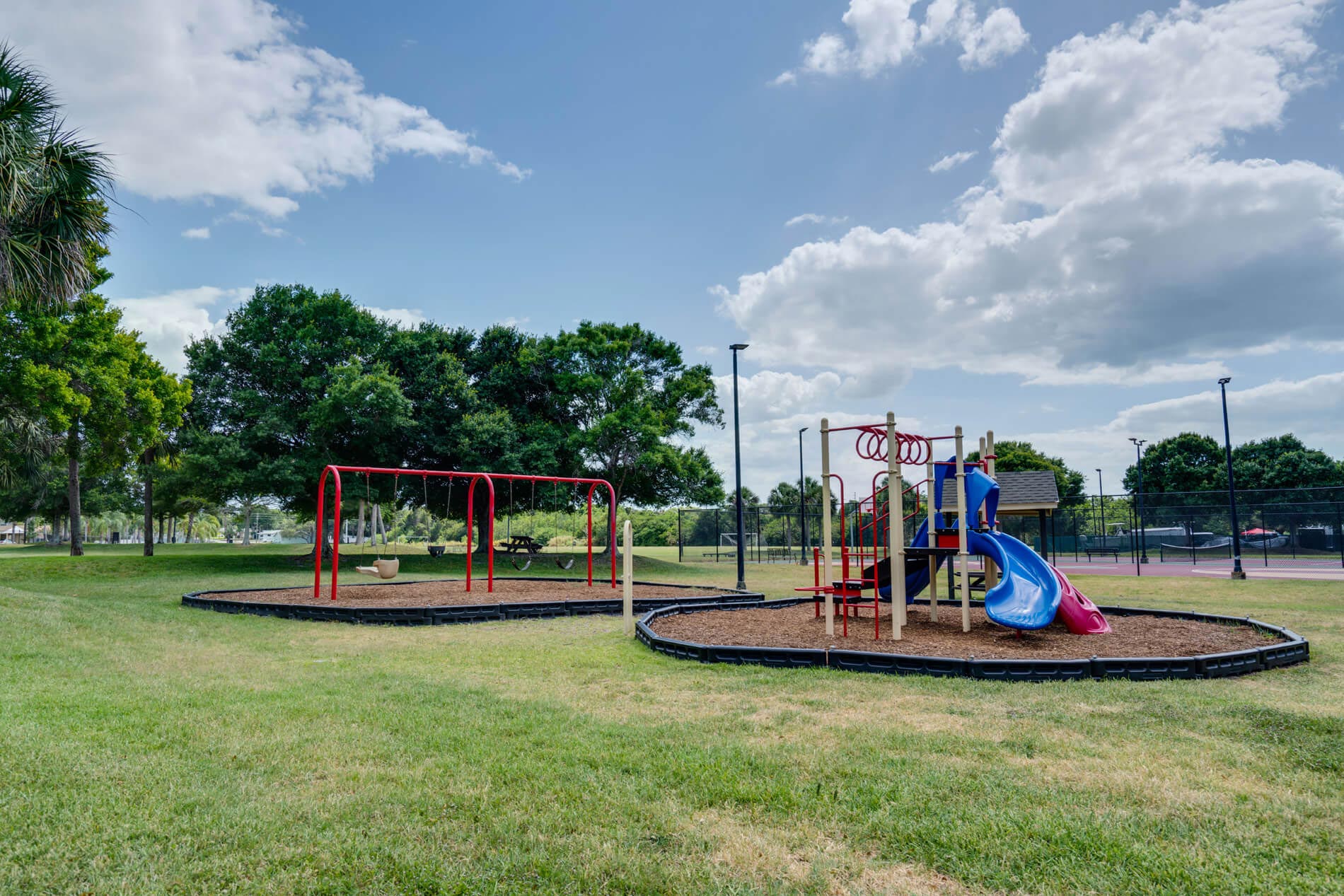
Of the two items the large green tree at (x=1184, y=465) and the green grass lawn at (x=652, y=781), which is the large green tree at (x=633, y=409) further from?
the large green tree at (x=1184, y=465)

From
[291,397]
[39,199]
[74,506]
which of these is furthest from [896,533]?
[74,506]

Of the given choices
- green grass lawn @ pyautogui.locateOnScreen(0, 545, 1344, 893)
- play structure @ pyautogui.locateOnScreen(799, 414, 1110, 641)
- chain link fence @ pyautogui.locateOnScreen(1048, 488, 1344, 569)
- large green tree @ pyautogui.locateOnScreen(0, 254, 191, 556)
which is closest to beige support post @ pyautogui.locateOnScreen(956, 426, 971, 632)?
play structure @ pyautogui.locateOnScreen(799, 414, 1110, 641)

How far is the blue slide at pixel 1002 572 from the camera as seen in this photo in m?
9.54

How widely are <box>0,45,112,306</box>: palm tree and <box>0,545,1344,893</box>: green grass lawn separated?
9.10 metres

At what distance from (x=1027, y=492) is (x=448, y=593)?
1709 cm

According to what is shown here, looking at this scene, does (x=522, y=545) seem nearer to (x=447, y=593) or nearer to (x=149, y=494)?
(x=447, y=593)

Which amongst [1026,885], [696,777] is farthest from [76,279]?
[1026,885]

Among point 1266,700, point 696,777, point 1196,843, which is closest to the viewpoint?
point 1196,843

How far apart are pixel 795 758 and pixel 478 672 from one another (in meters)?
4.06

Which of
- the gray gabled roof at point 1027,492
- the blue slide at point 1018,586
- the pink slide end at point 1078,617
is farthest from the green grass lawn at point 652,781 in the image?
the gray gabled roof at point 1027,492

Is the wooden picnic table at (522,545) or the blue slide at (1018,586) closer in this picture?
the blue slide at (1018,586)

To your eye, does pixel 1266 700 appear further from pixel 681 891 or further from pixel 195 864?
pixel 195 864

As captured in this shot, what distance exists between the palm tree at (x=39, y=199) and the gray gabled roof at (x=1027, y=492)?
2146 cm

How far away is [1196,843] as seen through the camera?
3.50 meters
